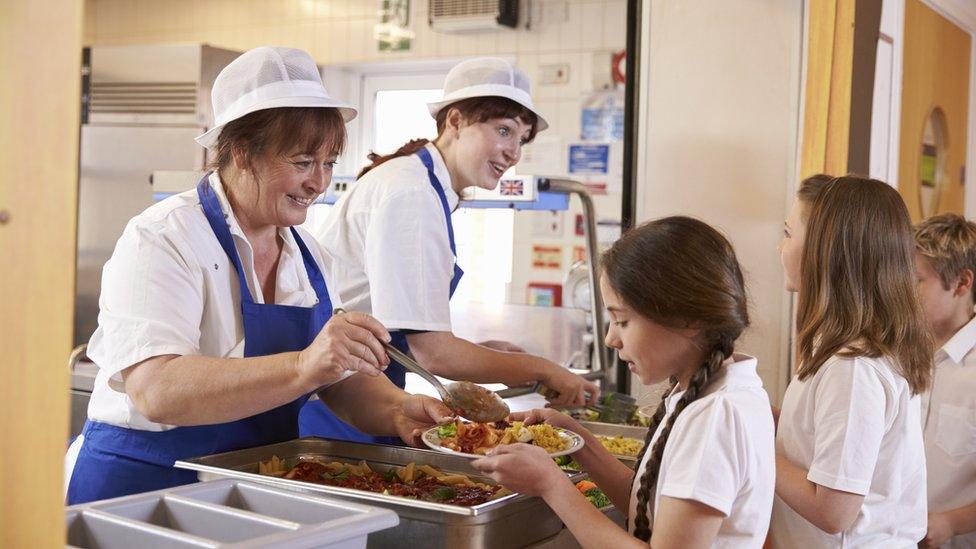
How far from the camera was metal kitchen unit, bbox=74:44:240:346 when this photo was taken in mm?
5379

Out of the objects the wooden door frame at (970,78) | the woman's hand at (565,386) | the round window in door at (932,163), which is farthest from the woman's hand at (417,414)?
the round window in door at (932,163)

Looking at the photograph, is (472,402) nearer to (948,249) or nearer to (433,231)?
(433,231)

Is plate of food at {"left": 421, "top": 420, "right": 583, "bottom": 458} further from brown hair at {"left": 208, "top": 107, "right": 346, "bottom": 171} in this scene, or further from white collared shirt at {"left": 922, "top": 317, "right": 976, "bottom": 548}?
white collared shirt at {"left": 922, "top": 317, "right": 976, "bottom": 548}

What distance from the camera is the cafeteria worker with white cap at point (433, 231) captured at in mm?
2322

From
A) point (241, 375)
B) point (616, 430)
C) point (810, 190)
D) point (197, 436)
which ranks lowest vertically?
point (616, 430)

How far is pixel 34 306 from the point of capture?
711 millimetres

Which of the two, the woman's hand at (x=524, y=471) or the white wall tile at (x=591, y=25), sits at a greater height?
the white wall tile at (x=591, y=25)

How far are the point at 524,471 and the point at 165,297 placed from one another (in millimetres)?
674

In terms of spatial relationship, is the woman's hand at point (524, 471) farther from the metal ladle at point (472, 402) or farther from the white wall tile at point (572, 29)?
the white wall tile at point (572, 29)

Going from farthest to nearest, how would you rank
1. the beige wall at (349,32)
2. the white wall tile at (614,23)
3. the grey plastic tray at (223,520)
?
the beige wall at (349,32) → the white wall tile at (614,23) → the grey plastic tray at (223,520)

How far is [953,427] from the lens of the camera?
2.37 meters

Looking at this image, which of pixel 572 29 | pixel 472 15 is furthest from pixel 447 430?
pixel 472 15

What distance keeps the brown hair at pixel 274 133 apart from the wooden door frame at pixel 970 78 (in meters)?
2.67

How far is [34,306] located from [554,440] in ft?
4.01
